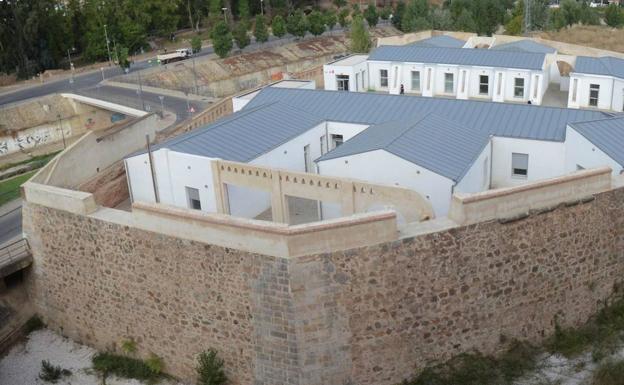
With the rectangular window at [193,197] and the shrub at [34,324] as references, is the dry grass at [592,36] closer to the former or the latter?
the rectangular window at [193,197]

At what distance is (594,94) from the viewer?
2906cm

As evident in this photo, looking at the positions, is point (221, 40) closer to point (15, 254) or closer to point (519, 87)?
point (519, 87)

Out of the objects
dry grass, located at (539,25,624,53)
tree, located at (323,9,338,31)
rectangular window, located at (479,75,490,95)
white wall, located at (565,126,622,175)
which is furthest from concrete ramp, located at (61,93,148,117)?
dry grass, located at (539,25,624,53)

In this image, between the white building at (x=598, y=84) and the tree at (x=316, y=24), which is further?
the tree at (x=316, y=24)

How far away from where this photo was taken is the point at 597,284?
59.4 ft

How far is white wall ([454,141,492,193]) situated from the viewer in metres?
20.2

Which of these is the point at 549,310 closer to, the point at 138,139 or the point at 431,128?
the point at 431,128

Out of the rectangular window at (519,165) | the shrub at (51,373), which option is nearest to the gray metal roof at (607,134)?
the rectangular window at (519,165)

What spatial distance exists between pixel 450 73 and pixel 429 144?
474 inches

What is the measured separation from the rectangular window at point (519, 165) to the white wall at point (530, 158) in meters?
0.10

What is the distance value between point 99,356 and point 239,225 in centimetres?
746

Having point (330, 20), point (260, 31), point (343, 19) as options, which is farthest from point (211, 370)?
point (343, 19)

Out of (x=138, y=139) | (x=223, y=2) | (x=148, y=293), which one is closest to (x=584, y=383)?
(x=148, y=293)

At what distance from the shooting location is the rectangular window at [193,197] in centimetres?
2227
